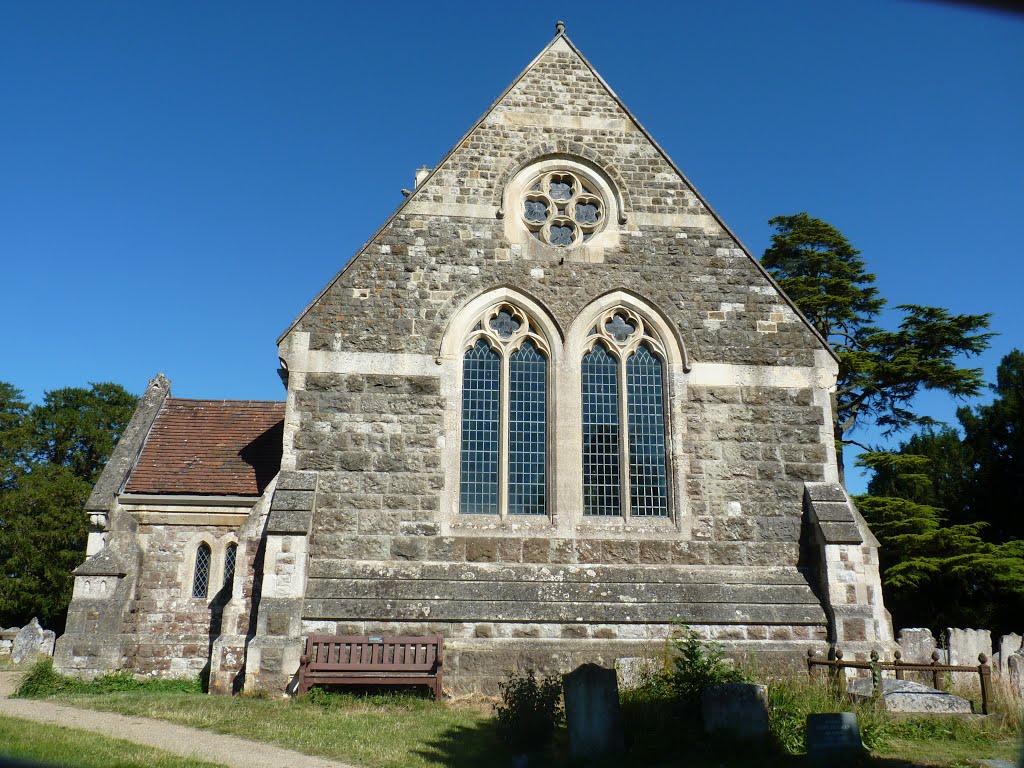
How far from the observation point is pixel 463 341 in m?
14.0

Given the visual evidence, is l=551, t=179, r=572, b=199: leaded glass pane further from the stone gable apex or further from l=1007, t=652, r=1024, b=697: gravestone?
l=1007, t=652, r=1024, b=697: gravestone

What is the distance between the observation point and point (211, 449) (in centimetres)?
1748

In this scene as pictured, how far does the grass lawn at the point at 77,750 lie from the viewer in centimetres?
754

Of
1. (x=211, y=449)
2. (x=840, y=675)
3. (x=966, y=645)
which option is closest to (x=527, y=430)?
(x=840, y=675)

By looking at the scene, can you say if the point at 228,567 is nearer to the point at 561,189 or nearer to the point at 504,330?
the point at 504,330

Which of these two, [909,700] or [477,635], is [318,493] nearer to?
[477,635]

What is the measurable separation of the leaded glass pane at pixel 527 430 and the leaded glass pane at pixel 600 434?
2.35ft

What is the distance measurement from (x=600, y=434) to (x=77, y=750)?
8720mm

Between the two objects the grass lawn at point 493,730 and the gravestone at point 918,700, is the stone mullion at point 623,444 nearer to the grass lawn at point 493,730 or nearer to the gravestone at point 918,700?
the grass lawn at point 493,730

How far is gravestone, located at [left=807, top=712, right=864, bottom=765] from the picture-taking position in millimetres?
7504

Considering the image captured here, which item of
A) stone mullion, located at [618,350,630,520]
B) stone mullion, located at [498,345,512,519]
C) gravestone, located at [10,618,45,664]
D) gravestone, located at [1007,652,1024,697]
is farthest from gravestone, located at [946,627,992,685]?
gravestone, located at [10,618,45,664]

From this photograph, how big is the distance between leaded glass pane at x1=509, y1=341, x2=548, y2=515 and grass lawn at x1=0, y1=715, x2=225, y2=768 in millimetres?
6646

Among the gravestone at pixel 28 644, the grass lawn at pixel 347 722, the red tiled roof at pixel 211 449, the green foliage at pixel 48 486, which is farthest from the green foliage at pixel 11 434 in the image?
the grass lawn at pixel 347 722

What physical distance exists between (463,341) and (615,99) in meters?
5.59
